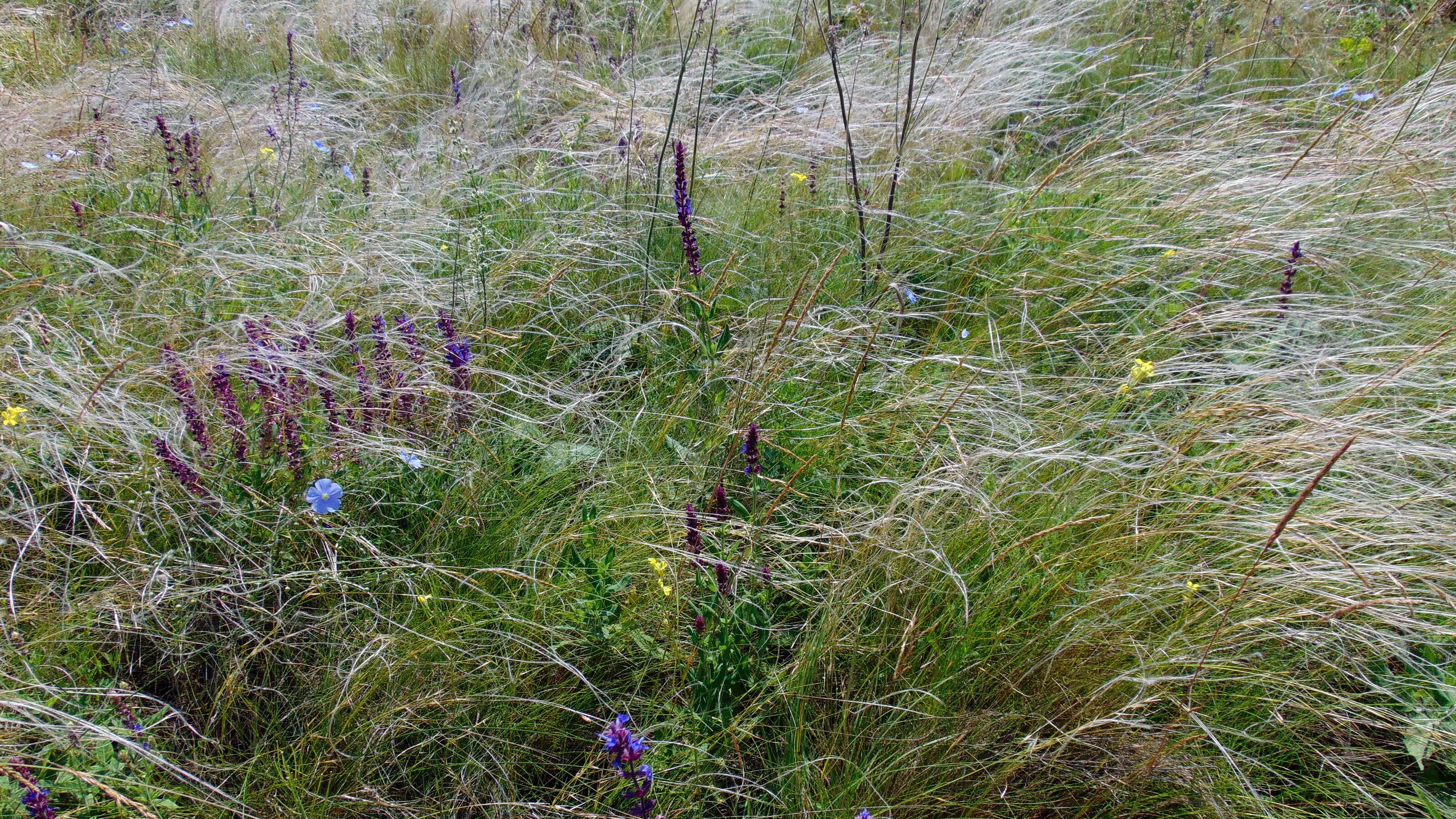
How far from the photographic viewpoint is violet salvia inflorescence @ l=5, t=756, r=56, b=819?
1084 millimetres

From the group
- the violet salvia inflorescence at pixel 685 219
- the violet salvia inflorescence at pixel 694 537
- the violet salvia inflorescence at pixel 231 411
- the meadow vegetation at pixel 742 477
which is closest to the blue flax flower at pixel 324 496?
the meadow vegetation at pixel 742 477

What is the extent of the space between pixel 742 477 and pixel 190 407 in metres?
1.03

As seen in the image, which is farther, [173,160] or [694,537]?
[173,160]

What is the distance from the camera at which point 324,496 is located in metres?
1.53

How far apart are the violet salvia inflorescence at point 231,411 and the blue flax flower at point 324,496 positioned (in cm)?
17

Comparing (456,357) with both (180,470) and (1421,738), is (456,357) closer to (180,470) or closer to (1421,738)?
(180,470)

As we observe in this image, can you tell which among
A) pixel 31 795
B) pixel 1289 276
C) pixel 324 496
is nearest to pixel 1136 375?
pixel 1289 276

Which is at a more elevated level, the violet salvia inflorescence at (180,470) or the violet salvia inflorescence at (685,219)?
the violet salvia inflorescence at (685,219)

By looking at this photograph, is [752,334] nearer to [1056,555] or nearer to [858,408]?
[858,408]

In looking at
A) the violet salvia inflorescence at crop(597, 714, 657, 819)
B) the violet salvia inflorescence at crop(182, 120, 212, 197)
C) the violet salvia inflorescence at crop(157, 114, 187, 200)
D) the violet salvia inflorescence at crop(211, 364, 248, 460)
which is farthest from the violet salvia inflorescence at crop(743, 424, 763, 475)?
the violet salvia inflorescence at crop(182, 120, 212, 197)

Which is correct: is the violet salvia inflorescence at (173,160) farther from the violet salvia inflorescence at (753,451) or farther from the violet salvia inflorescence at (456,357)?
the violet salvia inflorescence at (753,451)

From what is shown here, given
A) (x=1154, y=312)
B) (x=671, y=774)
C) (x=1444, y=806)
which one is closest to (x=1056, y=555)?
(x=1444, y=806)

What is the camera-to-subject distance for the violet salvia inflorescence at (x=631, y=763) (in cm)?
108

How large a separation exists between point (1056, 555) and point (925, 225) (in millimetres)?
1386
